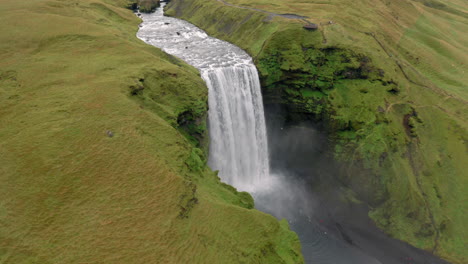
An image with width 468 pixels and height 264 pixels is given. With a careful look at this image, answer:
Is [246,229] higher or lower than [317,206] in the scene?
higher

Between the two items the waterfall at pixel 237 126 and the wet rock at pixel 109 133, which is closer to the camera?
the wet rock at pixel 109 133

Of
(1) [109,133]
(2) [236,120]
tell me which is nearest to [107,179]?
(1) [109,133]

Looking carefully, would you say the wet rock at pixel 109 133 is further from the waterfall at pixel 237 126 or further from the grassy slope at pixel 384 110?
the grassy slope at pixel 384 110

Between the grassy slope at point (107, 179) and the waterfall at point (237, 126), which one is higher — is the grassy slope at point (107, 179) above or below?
above

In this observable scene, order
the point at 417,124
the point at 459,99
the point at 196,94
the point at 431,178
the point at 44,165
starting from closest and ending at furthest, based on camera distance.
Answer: the point at 44,165 → the point at 196,94 → the point at 431,178 → the point at 417,124 → the point at 459,99

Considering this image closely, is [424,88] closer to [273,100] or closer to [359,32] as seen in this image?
[359,32]

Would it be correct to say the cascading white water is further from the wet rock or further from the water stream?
the wet rock

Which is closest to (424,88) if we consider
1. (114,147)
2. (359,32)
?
(359,32)

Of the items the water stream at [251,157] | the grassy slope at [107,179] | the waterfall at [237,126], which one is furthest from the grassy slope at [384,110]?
the grassy slope at [107,179]

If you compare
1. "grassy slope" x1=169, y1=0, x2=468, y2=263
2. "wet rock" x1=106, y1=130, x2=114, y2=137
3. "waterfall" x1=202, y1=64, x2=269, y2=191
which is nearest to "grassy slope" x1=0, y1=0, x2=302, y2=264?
"wet rock" x1=106, y1=130, x2=114, y2=137
